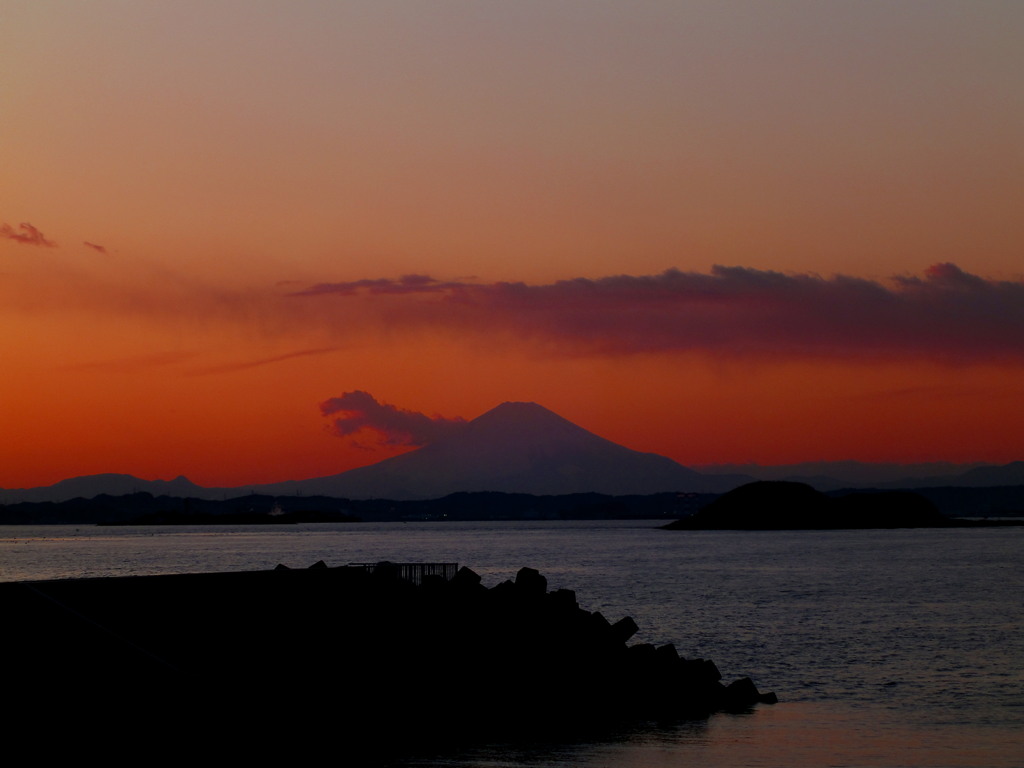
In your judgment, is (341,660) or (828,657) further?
(828,657)

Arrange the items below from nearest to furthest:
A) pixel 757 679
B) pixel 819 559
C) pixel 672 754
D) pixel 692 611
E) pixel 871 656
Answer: pixel 672 754 → pixel 757 679 → pixel 871 656 → pixel 692 611 → pixel 819 559

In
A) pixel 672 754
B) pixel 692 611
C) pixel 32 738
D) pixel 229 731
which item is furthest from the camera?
pixel 692 611

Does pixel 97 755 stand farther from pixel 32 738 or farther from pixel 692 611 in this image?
pixel 692 611

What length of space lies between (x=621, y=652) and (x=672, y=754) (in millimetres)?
7814

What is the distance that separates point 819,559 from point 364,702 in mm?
89151

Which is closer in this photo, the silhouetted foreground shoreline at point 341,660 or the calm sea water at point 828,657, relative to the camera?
the silhouetted foreground shoreline at point 341,660

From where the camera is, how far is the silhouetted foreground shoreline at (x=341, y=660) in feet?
50.5

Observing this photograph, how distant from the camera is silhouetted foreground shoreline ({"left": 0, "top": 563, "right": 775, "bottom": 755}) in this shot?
15.4 metres

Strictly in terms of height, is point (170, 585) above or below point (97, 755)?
above

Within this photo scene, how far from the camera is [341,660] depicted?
22.2 meters

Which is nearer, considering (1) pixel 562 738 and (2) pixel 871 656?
(1) pixel 562 738

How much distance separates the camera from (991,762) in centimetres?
2095

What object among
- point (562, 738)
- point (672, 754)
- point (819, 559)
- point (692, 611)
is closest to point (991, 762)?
point (672, 754)

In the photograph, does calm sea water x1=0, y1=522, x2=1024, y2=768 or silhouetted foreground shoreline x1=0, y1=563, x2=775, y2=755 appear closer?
silhouetted foreground shoreline x1=0, y1=563, x2=775, y2=755
